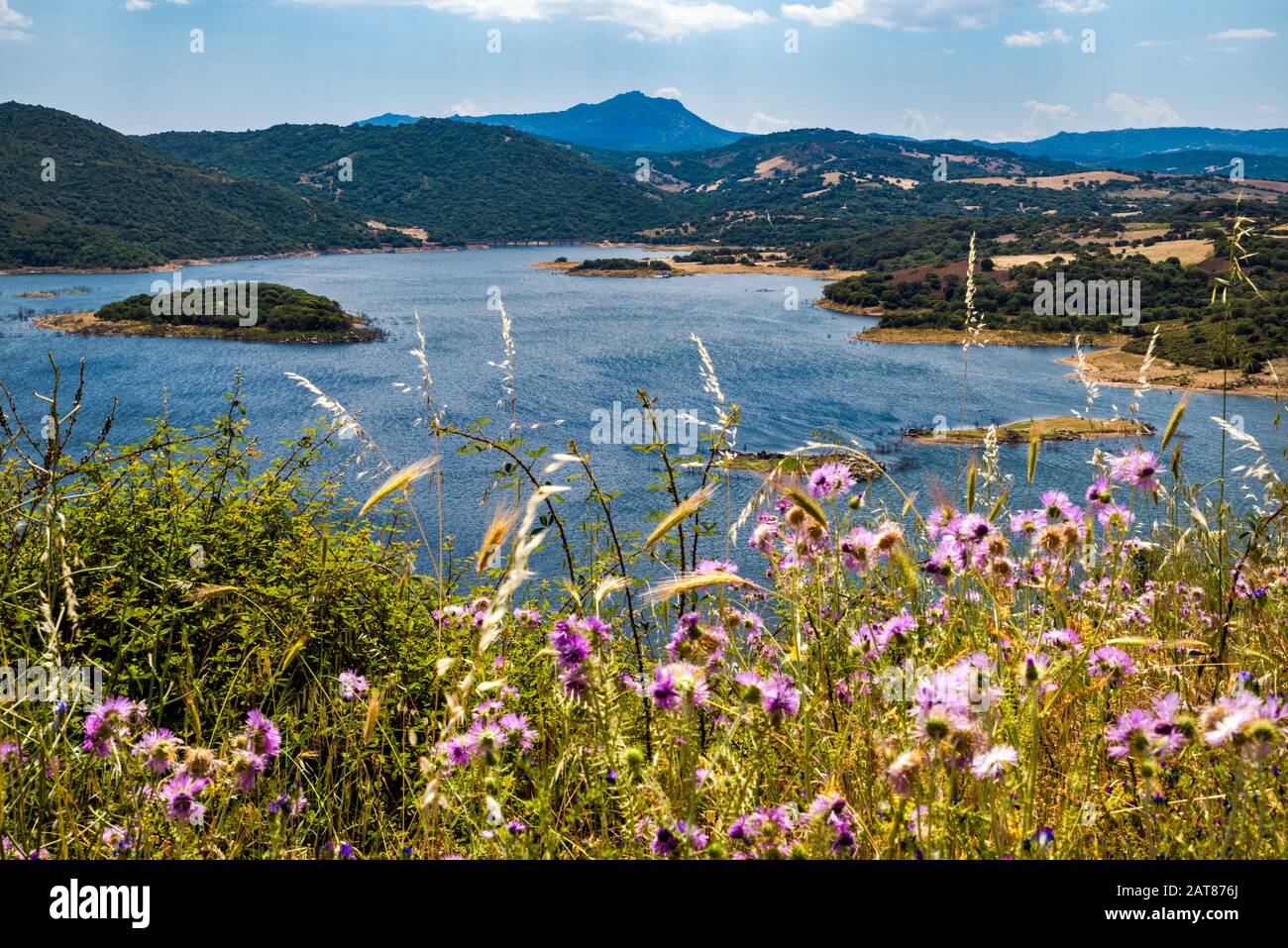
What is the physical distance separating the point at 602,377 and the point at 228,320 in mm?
25329

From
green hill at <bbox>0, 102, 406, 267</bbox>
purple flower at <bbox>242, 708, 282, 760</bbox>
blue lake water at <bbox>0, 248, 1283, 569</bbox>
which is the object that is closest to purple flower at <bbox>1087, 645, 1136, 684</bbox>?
purple flower at <bbox>242, 708, 282, 760</bbox>

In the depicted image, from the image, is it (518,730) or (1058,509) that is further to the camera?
(1058,509)

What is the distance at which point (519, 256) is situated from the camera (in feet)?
390

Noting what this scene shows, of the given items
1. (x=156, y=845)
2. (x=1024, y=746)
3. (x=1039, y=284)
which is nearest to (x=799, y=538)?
(x=1024, y=746)

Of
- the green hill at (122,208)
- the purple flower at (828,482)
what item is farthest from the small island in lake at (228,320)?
the purple flower at (828,482)

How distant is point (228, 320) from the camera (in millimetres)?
53438

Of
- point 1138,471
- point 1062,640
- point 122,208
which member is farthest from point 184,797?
point 122,208

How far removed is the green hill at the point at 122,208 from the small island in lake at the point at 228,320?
33.7 metres

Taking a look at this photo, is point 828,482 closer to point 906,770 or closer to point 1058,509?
point 1058,509

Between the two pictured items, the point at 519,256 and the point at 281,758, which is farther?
the point at 519,256

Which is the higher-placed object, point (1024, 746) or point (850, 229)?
point (850, 229)

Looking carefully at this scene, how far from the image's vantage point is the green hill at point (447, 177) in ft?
457
